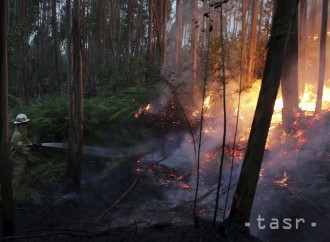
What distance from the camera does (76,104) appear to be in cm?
821

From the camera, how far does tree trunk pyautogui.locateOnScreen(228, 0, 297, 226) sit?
4.15 m

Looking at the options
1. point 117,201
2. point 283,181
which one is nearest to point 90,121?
point 117,201

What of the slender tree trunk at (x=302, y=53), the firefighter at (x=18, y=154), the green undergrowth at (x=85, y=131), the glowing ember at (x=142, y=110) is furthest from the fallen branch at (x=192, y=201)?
the slender tree trunk at (x=302, y=53)

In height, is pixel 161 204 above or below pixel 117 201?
below

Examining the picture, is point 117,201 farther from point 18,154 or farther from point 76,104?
point 18,154

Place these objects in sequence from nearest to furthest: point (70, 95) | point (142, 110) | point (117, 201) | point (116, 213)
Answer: point (116, 213)
point (117, 201)
point (70, 95)
point (142, 110)

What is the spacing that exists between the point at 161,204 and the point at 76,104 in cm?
338

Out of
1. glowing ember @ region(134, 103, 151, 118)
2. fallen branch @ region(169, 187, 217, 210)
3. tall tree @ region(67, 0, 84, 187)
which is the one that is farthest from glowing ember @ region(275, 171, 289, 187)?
glowing ember @ region(134, 103, 151, 118)

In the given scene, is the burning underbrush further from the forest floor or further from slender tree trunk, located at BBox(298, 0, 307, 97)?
slender tree trunk, located at BBox(298, 0, 307, 97)

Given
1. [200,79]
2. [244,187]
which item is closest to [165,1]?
[200,79]

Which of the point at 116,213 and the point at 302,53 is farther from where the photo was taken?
the point at 302,53

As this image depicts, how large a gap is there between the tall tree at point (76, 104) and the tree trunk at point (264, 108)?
16.8ft

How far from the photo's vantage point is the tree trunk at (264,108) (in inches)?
163

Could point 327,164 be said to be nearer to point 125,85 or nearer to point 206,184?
point 206,184
